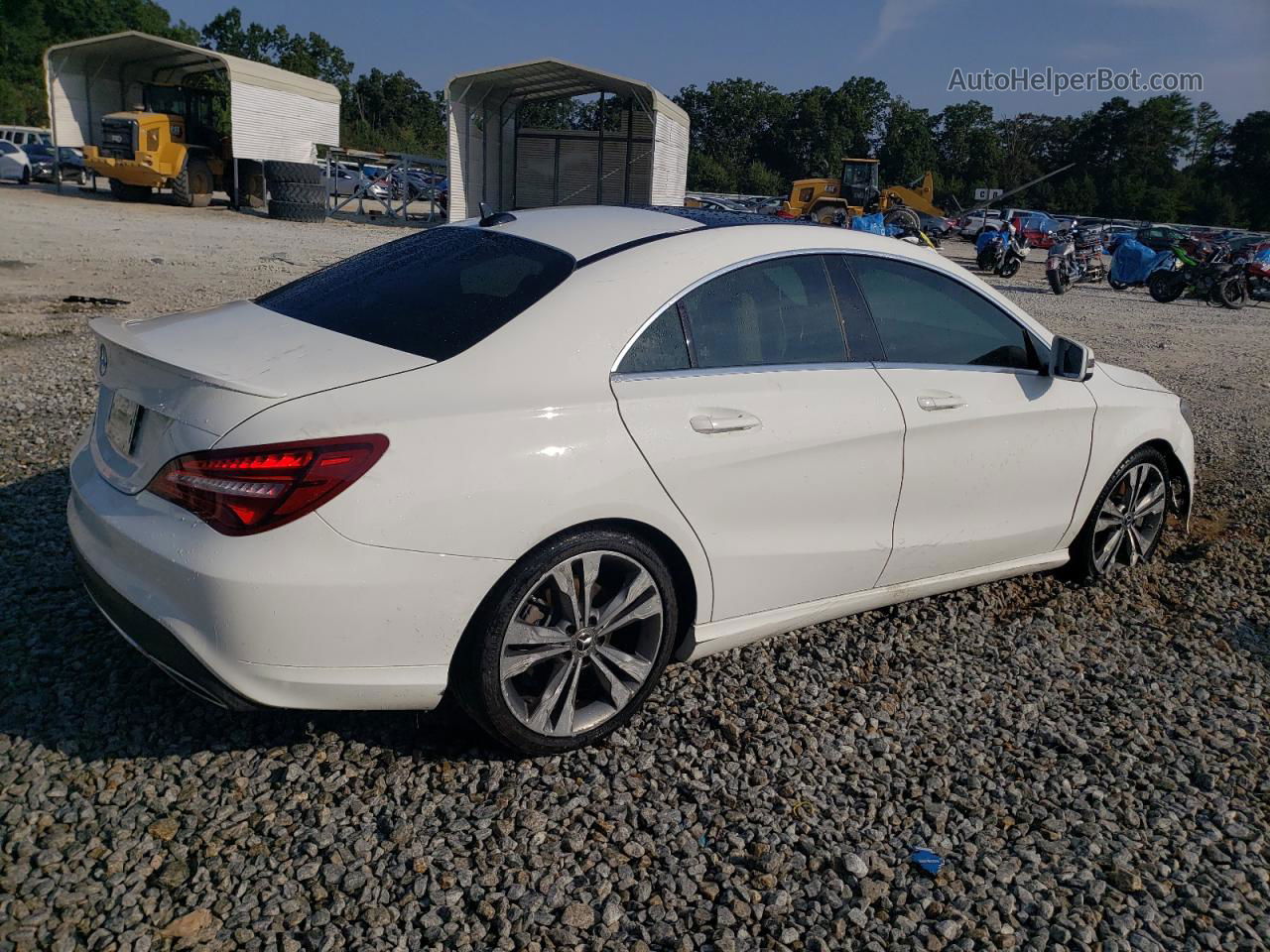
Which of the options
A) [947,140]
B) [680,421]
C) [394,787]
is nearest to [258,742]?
[394,787]

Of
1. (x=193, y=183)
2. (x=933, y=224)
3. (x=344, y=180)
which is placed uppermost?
(x=344, y=180)

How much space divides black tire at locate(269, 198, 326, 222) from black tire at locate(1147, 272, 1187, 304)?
2125 centimetres

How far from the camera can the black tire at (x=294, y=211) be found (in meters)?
28.2

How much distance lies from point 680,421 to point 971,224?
1636 inches

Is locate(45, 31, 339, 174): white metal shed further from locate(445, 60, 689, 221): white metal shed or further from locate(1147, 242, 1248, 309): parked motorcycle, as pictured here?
locate(1147, 242, 1248, 309): parked motorcycle

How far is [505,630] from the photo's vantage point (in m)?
2.78

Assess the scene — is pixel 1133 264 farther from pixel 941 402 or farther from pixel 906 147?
pixel 906 147

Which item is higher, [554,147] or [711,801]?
[554,147]

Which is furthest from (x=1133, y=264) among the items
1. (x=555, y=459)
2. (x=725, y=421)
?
(x=555, y=459)

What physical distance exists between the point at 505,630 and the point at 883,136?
309 feet

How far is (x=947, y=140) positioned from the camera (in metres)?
85.0

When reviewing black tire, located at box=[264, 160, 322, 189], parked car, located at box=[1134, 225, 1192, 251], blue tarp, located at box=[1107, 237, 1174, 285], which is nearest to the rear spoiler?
blue tarp, located at box=[1107, 237, 1174, 285]

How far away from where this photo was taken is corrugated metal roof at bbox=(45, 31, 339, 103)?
29641 millimetres

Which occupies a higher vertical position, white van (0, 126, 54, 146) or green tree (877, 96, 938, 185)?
green tree (877, 96, 938, 185)
